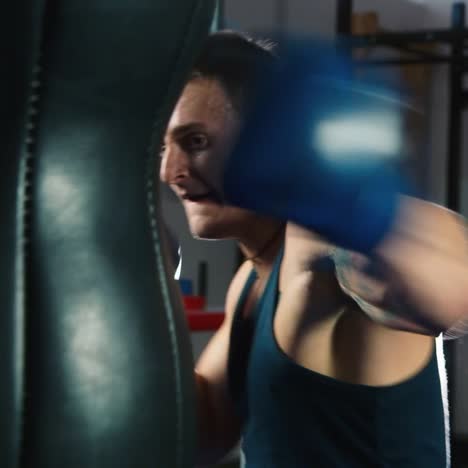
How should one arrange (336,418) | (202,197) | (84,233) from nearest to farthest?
1. (84,233)
2. (202,197)
3. (336,418)

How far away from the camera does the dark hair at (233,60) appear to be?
0.80 metres

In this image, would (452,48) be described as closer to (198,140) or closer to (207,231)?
(207,231)

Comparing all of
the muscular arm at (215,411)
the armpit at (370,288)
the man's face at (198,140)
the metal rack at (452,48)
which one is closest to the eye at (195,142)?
the man's face at (198,140)

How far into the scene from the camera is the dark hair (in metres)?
0.80

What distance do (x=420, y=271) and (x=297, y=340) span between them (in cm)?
34

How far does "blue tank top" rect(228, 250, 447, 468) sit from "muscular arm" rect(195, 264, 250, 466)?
0.14 m

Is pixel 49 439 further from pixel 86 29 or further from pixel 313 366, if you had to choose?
pixel 313 366

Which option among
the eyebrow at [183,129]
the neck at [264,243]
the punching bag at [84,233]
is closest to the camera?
the punching bag at [84,233]

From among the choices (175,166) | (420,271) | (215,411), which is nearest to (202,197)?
(175,166)

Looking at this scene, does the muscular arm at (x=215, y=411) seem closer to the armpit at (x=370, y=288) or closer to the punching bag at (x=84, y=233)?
the armpit at (x=370, y=288)

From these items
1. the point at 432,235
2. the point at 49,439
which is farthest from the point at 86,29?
the point at 432,235

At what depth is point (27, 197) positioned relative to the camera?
48 cm

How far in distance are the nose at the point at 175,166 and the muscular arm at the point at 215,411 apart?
1.27 ft

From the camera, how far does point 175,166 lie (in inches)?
34.2
